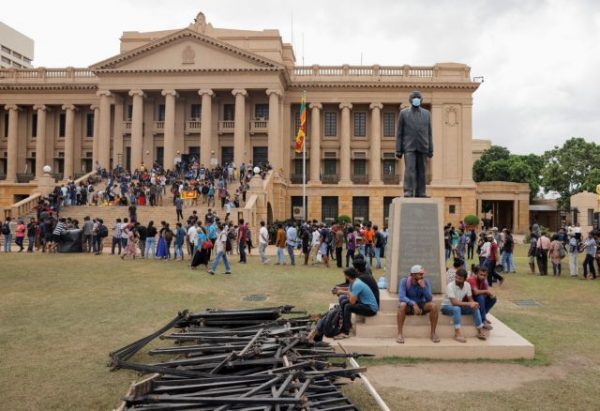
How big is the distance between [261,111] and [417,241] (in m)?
36.8

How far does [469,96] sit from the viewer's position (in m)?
43.2

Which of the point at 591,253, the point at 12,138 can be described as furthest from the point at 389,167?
the point at 12,138

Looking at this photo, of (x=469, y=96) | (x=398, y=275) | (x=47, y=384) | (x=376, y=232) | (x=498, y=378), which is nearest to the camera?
(x=47, y=384)

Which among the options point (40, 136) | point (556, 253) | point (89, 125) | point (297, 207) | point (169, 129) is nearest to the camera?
point (556, 253)

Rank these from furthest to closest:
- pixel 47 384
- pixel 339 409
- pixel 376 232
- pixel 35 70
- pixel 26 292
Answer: pixel 35 70 → pixel 376 232 → pixel 26 292 → pixel 47 384 → pixel 339 409

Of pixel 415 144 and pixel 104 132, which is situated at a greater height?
pixel 104 132

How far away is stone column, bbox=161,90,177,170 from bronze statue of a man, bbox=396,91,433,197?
3242 centimetres

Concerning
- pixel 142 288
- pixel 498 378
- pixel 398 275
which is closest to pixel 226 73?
pixel 142 288

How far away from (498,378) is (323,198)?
37.6m

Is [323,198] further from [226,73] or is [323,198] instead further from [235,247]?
[235,247]

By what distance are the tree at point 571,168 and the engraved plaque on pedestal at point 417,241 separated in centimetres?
5342

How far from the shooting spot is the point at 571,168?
2251 inches

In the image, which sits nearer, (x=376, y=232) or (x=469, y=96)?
(x=376, y=232)

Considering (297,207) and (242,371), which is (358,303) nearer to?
(242,371)
